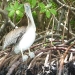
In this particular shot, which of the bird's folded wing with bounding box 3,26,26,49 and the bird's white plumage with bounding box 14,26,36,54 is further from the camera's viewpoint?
the bird's folded wing with bounding box 3,26,26,49

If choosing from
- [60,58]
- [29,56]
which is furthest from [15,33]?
[60,58]

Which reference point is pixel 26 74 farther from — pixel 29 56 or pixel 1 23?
pixel 1 23

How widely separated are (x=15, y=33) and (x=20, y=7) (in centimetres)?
51

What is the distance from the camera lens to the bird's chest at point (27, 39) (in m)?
4.07

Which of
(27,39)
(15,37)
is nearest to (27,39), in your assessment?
(27,39)

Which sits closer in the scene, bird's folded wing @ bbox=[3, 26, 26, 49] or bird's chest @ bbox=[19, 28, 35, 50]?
bird's chest @ bbox=[19, 28, 35, 50]

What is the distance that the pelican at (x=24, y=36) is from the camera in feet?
13.4

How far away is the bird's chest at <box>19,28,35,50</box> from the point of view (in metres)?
4.07

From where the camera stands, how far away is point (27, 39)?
4086mm

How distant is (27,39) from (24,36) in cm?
9

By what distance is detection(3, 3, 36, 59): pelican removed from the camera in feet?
13.4

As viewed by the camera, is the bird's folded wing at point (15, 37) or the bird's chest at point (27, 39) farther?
the bird's folded wing at point (15, 37)

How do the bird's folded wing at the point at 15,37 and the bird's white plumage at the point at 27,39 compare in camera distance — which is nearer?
the bird's white plumage at the point at 27,39

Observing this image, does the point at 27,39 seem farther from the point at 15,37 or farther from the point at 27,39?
the point at 15,37
